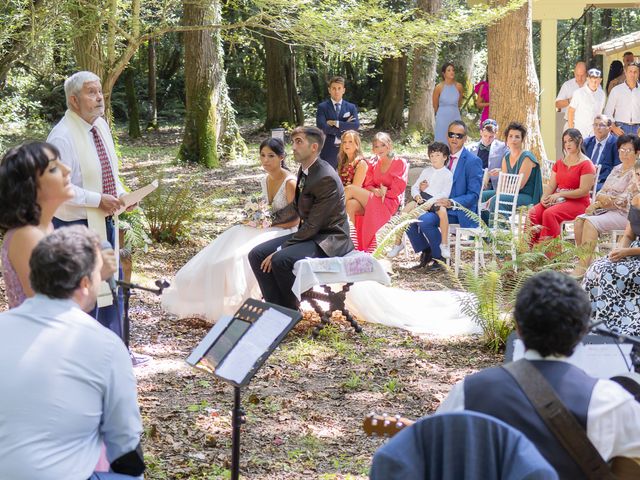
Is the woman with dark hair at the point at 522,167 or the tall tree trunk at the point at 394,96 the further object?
the tall tree trunk at the point at 394,96

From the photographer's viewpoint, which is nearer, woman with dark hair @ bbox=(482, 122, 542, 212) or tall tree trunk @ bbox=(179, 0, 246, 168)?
woman with dark hair @ bbox=(482, 122, 542, 212)

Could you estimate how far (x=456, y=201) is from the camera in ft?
33.5

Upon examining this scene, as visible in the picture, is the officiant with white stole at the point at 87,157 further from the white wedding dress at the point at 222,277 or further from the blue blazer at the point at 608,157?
the blue blazer at the point at 608,157

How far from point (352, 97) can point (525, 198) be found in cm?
2321

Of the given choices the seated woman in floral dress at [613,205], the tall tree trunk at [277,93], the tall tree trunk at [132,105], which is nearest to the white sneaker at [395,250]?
the seated woman in floral dress at [613,205]

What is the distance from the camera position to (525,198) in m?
10.4

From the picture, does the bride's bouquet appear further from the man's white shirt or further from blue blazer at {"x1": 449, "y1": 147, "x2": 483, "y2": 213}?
blue blazer at {"x1": 449, "y1": 147, "x2": 483, "y2": 213}

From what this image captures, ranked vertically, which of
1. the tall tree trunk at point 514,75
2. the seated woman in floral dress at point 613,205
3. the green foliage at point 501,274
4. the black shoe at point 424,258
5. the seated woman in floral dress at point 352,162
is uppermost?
the tall tree trunk at point 514,75

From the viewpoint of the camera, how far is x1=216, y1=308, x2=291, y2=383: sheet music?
12.9 ft

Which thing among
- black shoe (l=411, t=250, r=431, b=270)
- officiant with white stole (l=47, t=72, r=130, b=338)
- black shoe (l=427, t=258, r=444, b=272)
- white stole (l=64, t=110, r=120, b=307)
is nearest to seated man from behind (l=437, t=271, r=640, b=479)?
officiant with white stole (l=47, t=72, r=130, b=338)

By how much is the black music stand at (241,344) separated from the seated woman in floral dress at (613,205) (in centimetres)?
525

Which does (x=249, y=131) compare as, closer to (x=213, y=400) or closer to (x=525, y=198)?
(x=525, y=198)

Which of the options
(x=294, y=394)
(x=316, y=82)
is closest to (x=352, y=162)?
(x=294, y=394)

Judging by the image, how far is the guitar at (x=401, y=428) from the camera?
9.39ft
